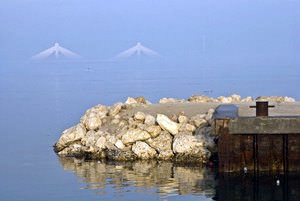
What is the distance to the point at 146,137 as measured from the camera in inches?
1065

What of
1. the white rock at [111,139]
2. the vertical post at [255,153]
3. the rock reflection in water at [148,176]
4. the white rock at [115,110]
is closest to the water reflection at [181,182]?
the rock reflection in water at [148,176]

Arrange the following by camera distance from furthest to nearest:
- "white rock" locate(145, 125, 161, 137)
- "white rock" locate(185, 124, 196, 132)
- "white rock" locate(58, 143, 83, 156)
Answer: "white rock" locate(58, 143, 83, 156) → "white rock" locate(185, 124, 196, 132) → "white rock" locate(145, 125, 161, 137)

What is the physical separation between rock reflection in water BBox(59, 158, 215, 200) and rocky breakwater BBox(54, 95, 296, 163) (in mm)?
546

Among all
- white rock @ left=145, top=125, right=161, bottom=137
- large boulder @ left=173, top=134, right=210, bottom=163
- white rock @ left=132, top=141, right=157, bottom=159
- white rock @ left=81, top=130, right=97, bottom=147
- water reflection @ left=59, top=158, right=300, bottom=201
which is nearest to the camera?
water reflection @ left=59, top=158, right=300, bottom=201

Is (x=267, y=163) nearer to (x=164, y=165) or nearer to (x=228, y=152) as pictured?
(x=228, y=152)

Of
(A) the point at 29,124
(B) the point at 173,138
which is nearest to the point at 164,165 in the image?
(B) the point at 173,138

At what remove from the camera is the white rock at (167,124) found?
89.2 feet

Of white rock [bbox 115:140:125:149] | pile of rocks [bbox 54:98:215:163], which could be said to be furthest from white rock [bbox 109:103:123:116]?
white rock [bbox 115:140:125:149]

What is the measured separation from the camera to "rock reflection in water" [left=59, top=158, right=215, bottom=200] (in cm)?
2283

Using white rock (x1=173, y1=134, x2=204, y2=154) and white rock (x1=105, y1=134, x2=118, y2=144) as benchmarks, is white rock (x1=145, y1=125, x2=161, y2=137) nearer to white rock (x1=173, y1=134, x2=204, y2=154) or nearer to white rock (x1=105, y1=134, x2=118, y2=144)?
white rock (x1=173, y1=134, x2=204, y2=154)

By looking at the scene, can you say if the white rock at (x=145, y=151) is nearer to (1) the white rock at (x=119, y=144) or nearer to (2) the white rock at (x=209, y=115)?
(1) the white rock at (x=119, y=144)

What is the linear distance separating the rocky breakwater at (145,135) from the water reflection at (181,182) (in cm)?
61

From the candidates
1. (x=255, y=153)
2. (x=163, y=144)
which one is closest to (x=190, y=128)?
(x=163, y=144)

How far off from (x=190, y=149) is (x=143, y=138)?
5.87 feet
